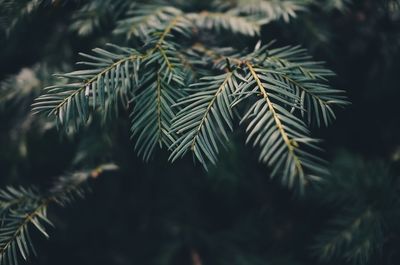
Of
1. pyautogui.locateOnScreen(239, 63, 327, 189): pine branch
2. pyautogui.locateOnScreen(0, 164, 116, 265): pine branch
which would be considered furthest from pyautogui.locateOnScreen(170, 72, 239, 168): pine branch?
pyautogui.locateOnScreen(0, 164, 116, 265): pine branch

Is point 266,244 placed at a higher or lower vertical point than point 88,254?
lower

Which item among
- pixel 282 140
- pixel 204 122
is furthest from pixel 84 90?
pixel 282 140

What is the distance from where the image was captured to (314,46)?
0.88 metres

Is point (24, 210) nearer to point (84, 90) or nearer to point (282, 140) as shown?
point (84, 90)

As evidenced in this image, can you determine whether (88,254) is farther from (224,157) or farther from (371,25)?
(371,25)

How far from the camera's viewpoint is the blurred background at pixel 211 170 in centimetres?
83

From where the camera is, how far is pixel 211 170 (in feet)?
2.82

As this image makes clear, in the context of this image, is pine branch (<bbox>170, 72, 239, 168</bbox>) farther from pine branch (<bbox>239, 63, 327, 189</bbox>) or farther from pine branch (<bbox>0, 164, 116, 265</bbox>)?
pine branch (<bbox>0, 164, 116, 265</bbox>)

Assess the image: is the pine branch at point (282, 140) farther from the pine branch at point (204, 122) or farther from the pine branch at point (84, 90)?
the pine branch at point (84, 90)

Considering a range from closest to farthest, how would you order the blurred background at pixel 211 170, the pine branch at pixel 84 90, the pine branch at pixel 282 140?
1. the pine branch at pixel 282 140
2. the pine branch at pixel 84 90
3. the blurred background at pixel 211 170

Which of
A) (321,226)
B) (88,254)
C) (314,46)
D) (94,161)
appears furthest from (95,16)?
(321,226)

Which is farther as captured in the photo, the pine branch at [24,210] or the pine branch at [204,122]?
the pine branch at [24,210]

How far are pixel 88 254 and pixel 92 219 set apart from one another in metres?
0.14

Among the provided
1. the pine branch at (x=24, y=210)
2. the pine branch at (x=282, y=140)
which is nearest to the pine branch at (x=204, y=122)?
the pine branch at (x=282, y=140)
